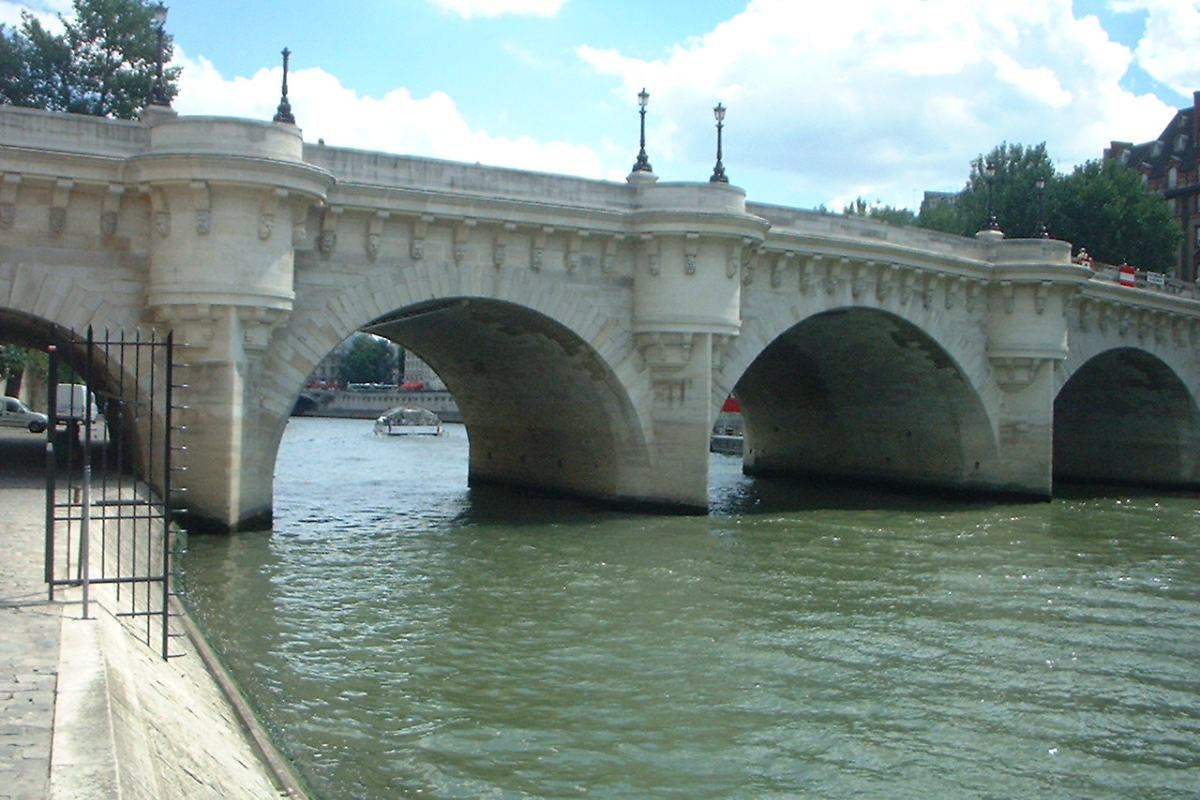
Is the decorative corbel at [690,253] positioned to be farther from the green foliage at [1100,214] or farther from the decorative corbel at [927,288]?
the green foliage at [1100,214]

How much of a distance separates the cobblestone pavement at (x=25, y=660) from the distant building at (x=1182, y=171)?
74496 millimetres

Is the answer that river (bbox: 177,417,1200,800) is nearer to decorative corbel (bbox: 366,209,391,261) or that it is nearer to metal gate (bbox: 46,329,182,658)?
metal gate (bbox: 46,329,182,658)

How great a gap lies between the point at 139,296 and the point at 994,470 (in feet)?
85.1

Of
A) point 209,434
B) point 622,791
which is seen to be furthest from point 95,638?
point 209,434

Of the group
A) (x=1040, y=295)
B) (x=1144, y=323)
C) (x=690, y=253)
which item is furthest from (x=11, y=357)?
(x=1144, y=323)

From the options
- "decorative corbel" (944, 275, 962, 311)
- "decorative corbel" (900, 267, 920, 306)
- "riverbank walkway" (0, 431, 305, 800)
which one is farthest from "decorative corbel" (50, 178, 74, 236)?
"decorative corbel" (944, 275, 962, 311)

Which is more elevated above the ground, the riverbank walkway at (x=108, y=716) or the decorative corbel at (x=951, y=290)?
the decorative corbel at (x=951, y=290)

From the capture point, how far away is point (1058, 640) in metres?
16.2

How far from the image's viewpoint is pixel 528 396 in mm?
32469

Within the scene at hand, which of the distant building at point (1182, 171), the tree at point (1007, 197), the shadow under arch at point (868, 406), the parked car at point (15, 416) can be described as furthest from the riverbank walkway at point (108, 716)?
the distant building at point (1182, 171)

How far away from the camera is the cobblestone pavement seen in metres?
6.20

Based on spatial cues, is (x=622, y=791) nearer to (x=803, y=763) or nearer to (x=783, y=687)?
(x=803, y=763)

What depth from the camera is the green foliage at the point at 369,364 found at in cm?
15400

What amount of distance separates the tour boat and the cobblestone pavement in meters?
67.4
